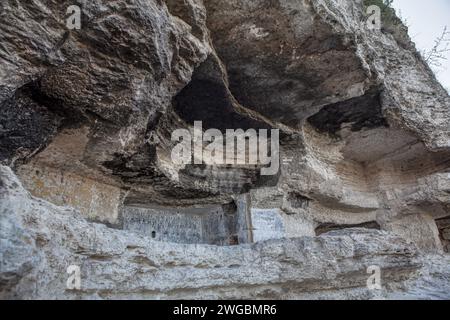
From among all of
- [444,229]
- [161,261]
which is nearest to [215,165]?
[161,261]

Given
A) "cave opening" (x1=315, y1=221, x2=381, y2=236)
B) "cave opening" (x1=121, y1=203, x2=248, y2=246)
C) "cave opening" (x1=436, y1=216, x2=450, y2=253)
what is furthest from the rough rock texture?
"cave opening" (x1=436, y1=216, x2=450, y2=253)

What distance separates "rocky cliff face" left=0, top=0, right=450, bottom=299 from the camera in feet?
6.73

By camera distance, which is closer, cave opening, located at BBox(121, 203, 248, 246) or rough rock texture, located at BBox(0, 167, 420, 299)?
rough rock texture, located at BBox(0, 167, 420, 299)

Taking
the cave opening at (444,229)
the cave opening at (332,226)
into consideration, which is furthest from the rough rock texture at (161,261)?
the cave opening at (444,229)

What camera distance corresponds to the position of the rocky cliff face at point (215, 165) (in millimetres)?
2053

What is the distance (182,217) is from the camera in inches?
173

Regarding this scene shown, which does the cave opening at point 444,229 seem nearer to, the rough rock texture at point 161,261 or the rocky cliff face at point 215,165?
the rocky cliff face at point 215,165

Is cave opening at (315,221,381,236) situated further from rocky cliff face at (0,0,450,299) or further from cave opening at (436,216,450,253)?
cave opening at (436,216,450,253)

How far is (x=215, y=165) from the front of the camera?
4.25 m

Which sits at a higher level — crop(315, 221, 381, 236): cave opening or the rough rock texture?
crop(315, 221, 381, 236): cave opening

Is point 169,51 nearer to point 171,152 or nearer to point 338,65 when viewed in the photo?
point 171,152

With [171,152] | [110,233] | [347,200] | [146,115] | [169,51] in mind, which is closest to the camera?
[110,233]
